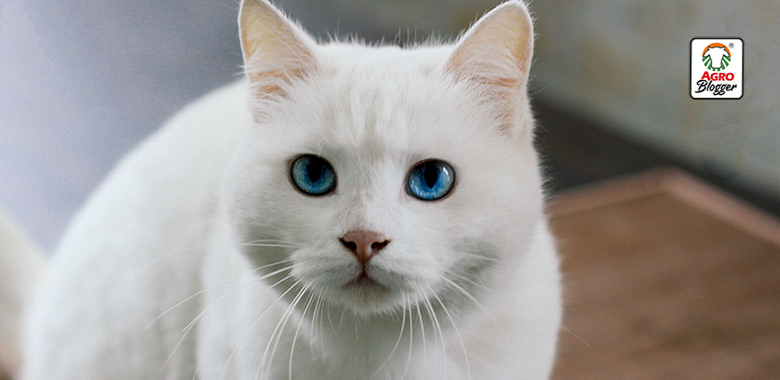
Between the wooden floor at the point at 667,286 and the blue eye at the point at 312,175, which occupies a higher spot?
the blue eye at the point at 312,175

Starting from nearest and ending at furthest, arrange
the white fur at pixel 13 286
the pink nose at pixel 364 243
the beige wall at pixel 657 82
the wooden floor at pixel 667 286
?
the pink nose at pixel 364 243, the white fur at pixel 13 286, the wooden floor at pixel 667 286, the beige wall at pixel 657 82

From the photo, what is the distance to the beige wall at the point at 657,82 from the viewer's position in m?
1.70

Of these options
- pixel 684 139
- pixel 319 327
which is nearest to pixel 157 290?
pixel 319 327

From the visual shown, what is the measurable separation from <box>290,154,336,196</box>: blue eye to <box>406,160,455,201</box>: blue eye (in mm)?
52

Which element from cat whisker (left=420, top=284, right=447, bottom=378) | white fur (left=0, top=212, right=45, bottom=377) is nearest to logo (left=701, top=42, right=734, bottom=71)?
cat whisker (left=420, top=284, right=447, bottom=378)

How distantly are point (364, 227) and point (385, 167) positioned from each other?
0.04 meters

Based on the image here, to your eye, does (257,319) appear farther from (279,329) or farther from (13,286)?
(13,286)

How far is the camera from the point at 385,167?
0.46 meters

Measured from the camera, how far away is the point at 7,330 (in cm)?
80

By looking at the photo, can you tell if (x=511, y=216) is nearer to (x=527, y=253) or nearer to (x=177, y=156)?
(x=527, y=253)

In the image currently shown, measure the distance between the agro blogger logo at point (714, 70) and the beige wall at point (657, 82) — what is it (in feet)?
2.98

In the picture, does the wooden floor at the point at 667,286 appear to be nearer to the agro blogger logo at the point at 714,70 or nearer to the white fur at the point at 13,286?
the agro blogger logo at the point at 714,70

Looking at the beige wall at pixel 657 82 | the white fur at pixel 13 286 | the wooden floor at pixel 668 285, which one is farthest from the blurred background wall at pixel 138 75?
the wooden floor at pixel 668 285

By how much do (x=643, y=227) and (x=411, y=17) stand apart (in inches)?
58.7
